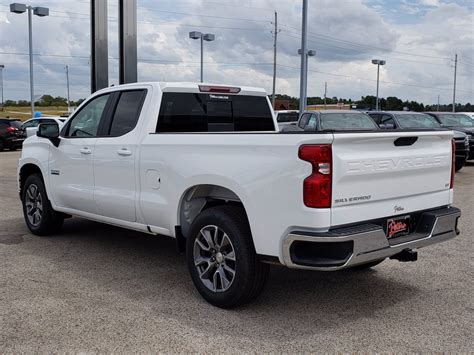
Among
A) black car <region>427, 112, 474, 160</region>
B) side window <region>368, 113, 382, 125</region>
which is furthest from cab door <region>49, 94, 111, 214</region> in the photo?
black car <region>427, 112, 474, 160</region>

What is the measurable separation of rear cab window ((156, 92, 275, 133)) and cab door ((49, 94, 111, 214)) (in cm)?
94

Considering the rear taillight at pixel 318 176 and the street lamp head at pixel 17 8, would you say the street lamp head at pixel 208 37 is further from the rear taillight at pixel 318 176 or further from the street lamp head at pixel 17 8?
the rear taillight at pixel 318 176

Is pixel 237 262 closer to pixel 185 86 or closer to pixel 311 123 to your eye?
pixel 185 86

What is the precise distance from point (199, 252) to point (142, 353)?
1270 mm

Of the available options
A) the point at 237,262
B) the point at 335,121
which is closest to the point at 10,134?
the point at 335,121

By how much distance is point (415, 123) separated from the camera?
16.2 m

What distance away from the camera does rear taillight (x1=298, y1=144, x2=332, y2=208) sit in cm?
390

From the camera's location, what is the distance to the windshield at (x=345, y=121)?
46.2ft

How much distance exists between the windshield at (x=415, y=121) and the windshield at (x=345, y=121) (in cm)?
215

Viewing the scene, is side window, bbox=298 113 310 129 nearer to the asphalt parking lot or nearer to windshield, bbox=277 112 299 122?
the asphalt parking lot

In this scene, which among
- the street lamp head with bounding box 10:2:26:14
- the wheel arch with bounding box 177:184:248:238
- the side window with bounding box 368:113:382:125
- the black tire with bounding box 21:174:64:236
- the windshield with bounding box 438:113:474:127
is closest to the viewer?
the wheel arch with bounding box 177:184:248:238

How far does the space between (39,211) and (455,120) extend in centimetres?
1582

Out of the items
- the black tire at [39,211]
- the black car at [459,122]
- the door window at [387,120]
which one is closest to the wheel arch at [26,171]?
the black tire at [39,211]

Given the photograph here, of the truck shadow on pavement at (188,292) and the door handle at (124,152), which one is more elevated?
the door handle at (124,152)
